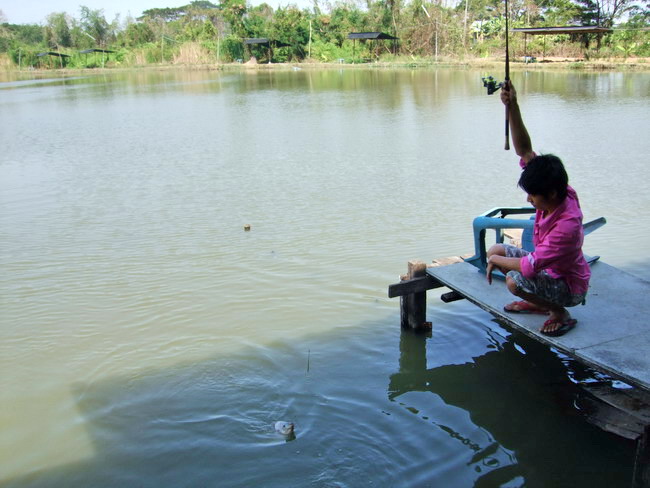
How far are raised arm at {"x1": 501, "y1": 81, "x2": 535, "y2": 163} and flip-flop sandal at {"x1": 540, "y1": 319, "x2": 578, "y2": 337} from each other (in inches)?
36.7

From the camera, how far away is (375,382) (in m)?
3.82

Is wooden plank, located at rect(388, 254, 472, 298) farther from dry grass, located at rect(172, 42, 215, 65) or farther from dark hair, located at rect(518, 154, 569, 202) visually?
dry grass, located at rect(172, 42, 215, 65)

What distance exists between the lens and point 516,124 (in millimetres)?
3395

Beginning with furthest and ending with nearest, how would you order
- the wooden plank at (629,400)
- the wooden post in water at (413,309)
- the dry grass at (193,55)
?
the dry grass at (193,55), the wooden post in water at (413,309), the wooden plank at (629,400)

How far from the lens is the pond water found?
10.3 ft

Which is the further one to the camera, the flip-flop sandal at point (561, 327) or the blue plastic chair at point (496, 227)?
the blue plastic chair at point (496, 227)

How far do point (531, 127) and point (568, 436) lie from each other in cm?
1028

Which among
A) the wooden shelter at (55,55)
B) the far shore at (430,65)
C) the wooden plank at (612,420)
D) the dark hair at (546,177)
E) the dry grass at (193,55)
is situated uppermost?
the wooden shelter at (55,55)

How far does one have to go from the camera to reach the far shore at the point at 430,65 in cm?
2858

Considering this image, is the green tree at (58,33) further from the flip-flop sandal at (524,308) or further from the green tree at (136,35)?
the flip-flop sandal at (524,308)

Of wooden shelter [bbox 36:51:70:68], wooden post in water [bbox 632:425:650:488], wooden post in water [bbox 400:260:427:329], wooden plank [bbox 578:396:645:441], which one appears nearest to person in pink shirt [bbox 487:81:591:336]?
wooden plank [bbox 578:396:645:441]

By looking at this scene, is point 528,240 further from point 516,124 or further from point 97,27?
point 97,27

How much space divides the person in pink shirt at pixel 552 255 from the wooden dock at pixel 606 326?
0.14m

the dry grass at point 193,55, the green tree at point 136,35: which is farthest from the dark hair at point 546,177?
the green tree at point 136,35
